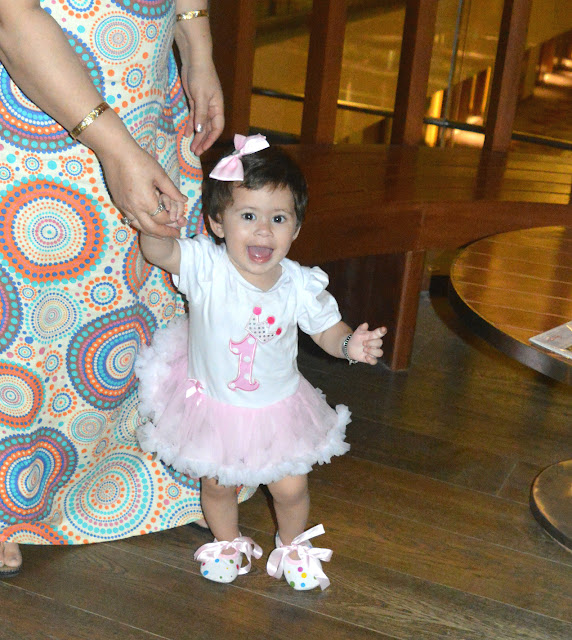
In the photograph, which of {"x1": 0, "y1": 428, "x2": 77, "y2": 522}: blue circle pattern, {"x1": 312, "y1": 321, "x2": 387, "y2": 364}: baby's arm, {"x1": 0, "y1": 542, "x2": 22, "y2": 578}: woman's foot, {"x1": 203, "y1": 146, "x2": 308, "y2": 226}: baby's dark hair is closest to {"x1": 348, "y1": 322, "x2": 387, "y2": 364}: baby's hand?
{"x1": 312, "y1": 321, "x2": 387, "y2": 364}: baby's arm

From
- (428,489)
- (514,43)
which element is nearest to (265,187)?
(428,489)

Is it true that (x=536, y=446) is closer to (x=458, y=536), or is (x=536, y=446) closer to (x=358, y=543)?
(x=458, y=536)

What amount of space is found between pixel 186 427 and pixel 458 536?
2.63ft

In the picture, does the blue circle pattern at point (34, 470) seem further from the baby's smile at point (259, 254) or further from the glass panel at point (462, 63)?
the glass panel at point (462, 63)

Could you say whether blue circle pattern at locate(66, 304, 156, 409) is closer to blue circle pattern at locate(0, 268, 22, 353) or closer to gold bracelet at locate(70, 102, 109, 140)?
blue circle pattern at locate(0, 268, 22, 353)

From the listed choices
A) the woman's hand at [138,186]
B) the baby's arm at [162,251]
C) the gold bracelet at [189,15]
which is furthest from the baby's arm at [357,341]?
the gold bracelet at [189,15]

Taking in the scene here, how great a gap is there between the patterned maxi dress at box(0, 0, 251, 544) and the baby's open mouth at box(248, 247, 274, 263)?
0.76ft

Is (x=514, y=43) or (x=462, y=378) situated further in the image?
(x=514, y=43)

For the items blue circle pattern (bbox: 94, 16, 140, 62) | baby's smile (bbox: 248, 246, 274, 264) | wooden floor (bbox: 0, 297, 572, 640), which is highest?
blue circle pattern (bbox: 94, 16, 140, 62)

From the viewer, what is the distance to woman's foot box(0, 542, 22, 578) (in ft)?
6.23

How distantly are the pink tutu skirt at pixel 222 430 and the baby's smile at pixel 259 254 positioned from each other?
0.29m

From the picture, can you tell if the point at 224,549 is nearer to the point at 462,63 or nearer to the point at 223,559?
the point at 223,559

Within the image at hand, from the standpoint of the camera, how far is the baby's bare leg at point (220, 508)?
196cm

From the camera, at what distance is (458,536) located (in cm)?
219
